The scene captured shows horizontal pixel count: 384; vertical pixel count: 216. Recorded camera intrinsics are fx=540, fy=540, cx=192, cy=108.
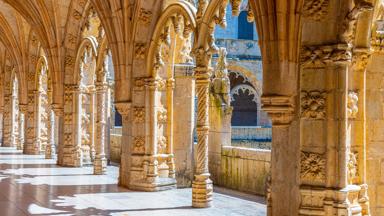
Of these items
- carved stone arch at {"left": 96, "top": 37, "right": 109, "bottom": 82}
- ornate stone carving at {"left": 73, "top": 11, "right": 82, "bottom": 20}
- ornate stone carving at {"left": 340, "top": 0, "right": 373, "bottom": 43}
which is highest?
ornate stone carving at {"left": 73, "top": 11, "right": 82, "bottom": 20}

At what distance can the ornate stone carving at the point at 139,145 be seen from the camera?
881cm

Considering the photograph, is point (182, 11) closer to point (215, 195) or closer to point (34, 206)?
point (215, 195)

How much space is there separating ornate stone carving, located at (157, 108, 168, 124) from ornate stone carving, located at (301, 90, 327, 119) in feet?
14.2

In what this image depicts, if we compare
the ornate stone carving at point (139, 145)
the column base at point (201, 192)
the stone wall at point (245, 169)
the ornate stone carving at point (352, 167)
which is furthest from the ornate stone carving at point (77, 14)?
the ornate stone carving at point (352, 167)

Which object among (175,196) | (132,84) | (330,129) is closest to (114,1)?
(132,84)

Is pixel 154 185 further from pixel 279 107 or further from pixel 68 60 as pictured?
pixel 68 60

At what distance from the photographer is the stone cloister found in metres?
4.86

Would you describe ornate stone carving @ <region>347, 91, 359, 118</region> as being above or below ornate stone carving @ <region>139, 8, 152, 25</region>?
below

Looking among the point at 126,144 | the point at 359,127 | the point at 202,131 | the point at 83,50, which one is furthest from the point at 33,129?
the point at 359,127

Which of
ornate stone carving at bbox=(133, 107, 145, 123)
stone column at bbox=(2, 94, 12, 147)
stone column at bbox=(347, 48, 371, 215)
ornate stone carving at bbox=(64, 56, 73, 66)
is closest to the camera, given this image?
stone column at bbox=(347, 48, 371, 215)

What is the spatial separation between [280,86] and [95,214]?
9.00 ft

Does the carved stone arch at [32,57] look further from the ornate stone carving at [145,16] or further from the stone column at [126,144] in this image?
the ornate stone carving at [145,16]

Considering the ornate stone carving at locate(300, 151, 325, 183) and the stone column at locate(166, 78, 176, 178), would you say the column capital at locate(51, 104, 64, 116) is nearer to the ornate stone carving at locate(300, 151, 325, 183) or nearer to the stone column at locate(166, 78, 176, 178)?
the stone column at locate(166, 78, 176, 178)

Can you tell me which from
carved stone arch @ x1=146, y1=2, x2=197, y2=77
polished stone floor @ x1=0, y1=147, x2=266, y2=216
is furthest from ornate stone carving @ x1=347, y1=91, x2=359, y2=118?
carved stone arch @ x1=146, y1=2, x2=197, y2=77
